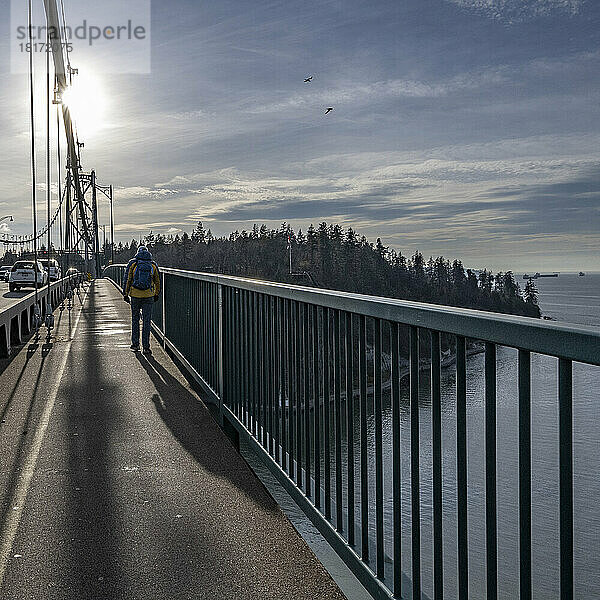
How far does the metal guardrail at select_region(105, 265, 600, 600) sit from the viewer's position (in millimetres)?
2150

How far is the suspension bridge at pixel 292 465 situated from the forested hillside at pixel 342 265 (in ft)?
387

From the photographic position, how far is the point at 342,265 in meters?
168

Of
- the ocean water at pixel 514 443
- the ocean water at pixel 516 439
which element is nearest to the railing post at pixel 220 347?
the ocean water at pixel 514 443

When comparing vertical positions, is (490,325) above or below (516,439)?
above

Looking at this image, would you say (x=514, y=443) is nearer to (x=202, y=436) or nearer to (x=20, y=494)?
(x=20, y=494)

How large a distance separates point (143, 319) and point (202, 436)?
7205 mm

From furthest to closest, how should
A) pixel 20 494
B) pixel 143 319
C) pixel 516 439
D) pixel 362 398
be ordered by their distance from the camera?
pixel 143 319
pixel 20 494
pixel 362 398
pixel 516 439

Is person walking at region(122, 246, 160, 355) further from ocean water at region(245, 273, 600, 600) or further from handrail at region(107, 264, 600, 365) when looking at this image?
ocean water at region(245, 273, 600, 600)

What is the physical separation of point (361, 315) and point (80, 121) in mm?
64977

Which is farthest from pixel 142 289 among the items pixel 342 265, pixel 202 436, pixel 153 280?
pixel 342 265

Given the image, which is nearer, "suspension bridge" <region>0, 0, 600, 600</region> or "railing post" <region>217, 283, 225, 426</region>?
"suspension bridge" <region>0, 0, 600, 600</region>

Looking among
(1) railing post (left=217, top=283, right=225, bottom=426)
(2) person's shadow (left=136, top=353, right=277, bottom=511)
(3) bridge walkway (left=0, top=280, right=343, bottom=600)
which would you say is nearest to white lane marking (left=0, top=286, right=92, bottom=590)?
(3) bridge walkway (left=0, top=280, right=343, bottom=600)

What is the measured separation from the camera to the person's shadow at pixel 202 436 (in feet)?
17.4

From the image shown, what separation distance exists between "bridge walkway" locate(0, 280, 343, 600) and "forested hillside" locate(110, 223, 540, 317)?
11718cm
